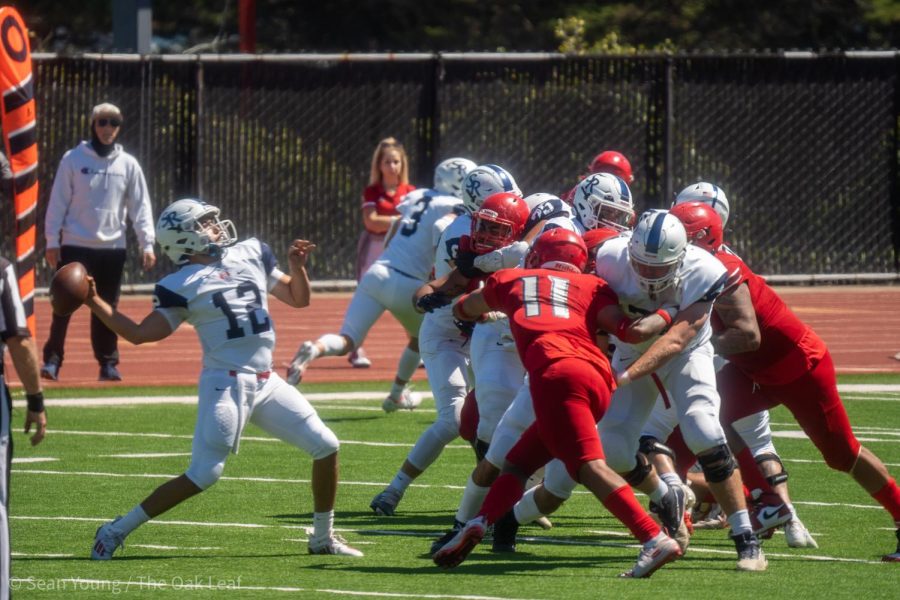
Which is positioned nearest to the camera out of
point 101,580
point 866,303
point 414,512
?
point 101,580

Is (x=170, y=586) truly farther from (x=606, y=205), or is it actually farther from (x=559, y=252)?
(x=606, y=205)

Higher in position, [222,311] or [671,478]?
[222,311]

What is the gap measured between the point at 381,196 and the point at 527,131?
26.2 feet

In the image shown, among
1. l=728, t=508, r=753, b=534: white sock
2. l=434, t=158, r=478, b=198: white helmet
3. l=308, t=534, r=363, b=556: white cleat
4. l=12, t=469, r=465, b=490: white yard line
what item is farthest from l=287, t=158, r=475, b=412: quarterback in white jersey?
l=728, t=508, r=753, b=534: white sock

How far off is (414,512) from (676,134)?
14731 mm

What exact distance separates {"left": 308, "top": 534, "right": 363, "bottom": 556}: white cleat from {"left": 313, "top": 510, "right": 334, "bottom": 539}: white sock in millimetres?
20

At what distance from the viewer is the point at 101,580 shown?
279 inches

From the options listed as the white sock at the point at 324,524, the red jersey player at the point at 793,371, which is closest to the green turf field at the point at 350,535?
the white sock at the point at 324,524

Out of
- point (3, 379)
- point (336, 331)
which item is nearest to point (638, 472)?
point (3, 379)

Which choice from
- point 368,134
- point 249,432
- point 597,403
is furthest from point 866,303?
point 597,403

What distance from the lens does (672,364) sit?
762 centimetres

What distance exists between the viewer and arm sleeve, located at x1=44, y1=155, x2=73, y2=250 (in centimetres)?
1403

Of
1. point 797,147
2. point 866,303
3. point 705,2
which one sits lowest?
point 866,303

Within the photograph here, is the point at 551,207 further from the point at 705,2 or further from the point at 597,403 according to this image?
the point at 705,2
